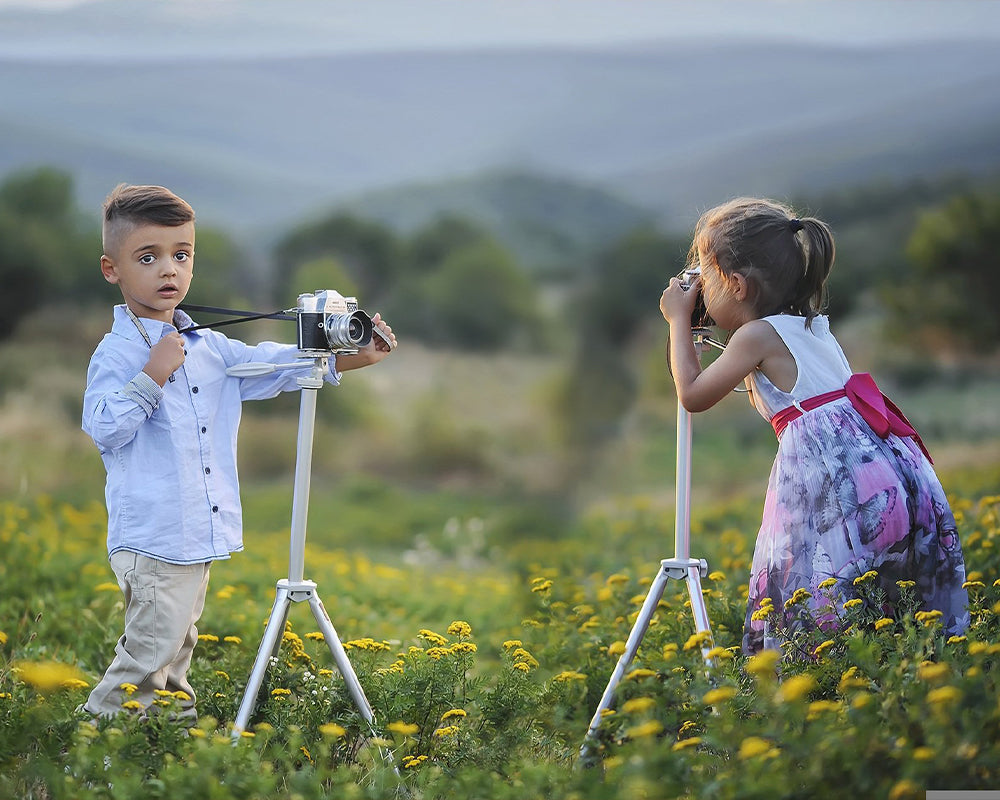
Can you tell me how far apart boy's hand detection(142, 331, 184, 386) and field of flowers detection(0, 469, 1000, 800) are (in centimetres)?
77

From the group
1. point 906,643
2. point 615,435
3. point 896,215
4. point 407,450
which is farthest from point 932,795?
point 896,215

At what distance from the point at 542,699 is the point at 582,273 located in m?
6.90

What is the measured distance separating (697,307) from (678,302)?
4.3 inches

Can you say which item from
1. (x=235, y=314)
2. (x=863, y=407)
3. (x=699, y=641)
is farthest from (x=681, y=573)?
(x=235, y=314)

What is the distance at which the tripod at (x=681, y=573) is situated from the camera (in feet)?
9.13

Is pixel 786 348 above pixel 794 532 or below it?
above

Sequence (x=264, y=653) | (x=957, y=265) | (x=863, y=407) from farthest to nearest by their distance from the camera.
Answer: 1. (x=957, y=265)
2. (x=863, y=407)
3. (x=264, y=653)

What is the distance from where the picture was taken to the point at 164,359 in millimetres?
2869

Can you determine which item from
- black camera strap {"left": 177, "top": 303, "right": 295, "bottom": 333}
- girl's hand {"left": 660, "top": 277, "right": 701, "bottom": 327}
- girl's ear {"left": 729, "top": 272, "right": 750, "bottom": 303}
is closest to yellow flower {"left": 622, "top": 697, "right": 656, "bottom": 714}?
girl's hand {"left": 660, "top": 277, "right": 701, "bottom": 327}

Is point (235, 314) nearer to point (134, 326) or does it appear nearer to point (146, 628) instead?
point (134, 326)

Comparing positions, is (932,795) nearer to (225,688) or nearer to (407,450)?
(225,688)

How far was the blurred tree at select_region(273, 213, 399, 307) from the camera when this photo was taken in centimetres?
1057

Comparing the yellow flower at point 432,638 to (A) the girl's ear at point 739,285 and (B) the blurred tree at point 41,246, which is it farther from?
(B) the blurred tree at point 41,246

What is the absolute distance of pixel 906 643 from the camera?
262 cm
